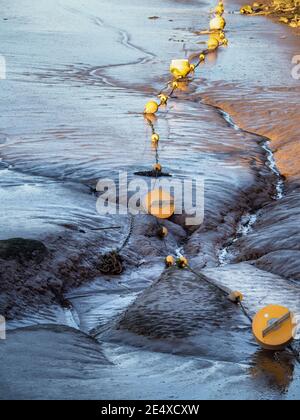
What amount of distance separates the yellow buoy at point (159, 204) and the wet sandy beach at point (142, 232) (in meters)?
0.14

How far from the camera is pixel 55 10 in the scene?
28.3 m

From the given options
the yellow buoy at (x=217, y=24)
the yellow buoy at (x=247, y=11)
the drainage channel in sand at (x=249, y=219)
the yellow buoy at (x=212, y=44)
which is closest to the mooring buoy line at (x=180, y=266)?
the drainage channel in sand at (x=249, y=219)

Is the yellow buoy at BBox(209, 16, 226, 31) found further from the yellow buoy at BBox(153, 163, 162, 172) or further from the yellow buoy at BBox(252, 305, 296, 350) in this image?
the yellow buoy at BBox(252, 305, 296, 350)

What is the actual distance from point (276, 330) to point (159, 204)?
10.4 ft

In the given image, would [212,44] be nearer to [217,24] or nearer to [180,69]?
[217,24]

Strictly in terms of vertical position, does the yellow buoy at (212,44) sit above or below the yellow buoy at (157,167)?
above

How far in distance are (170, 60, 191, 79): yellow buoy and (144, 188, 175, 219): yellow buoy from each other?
751 centimetres

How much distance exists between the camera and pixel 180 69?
15047mm

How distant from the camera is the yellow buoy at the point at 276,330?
476 centimetres

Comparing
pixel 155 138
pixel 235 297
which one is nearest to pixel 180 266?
pixel 235 297

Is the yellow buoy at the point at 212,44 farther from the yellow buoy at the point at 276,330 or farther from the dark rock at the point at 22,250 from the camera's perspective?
the yellow buoy at the point at 276,330

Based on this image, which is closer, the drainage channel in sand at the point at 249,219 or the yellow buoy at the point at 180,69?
the drainage channel in sand at the point at 249,219
